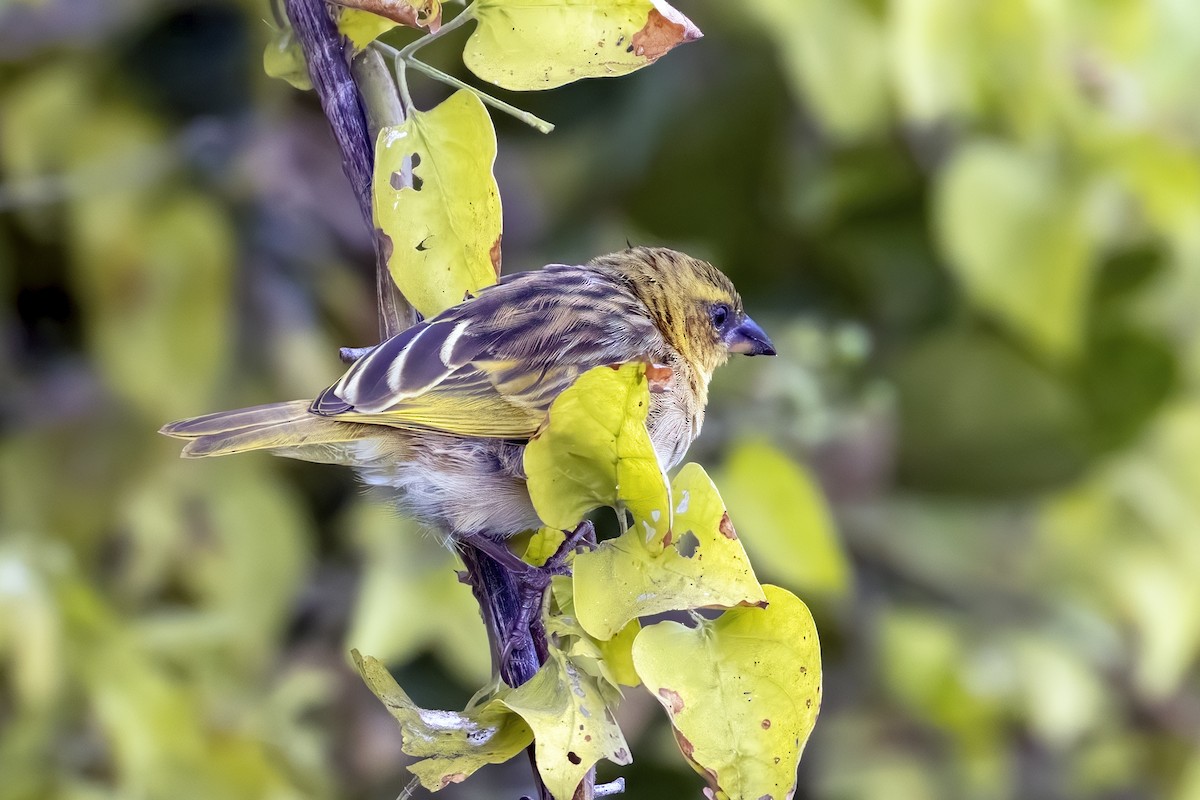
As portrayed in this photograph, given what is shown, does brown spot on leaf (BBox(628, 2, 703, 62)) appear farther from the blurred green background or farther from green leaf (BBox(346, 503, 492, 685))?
green leaf (BBox(346, 503, 492, 685))

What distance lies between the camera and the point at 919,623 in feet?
12.5

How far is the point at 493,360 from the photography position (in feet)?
6.63

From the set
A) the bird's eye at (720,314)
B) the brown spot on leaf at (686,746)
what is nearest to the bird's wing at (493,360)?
the bird's eye at (720,314)

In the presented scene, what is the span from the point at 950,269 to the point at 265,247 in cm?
193

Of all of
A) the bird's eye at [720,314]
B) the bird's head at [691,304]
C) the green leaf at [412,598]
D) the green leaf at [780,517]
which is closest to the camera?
the bird's head at [691,304]

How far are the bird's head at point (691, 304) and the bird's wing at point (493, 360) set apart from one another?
0.21 m

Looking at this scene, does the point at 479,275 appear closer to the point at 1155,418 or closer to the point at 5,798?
the point at 5,798

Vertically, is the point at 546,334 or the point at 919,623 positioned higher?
the point at 546,334

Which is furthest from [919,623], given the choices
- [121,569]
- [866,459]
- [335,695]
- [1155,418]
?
[121,569]

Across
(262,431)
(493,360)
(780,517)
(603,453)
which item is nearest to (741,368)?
(780,517)

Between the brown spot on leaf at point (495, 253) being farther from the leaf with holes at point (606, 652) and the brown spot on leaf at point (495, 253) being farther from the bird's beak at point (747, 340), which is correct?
the bird's beak at point (747, 340)

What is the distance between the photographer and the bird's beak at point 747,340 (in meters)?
2.66

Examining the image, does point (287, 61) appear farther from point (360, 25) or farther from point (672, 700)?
point (672, 700)

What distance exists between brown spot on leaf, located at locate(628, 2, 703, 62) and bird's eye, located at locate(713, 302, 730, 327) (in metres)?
1.25
